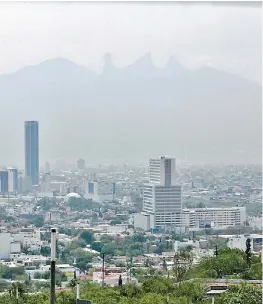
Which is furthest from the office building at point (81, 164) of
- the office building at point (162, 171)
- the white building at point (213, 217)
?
the white building at point (213, 217)

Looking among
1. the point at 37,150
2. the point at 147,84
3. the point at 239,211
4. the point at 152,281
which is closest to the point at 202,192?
the point at 239,211

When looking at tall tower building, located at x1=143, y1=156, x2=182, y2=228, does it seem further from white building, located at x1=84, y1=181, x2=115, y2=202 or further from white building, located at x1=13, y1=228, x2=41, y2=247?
white building, located at x1=13, y1=228, x2=41, y2=247

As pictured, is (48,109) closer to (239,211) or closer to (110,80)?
(110,80)

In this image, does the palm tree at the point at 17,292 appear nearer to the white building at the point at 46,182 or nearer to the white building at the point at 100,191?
the white building at the point at 46,182

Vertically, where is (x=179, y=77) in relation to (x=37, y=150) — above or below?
above

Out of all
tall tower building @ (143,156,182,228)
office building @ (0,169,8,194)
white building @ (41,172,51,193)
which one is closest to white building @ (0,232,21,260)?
office building @ (0,169,8,194)

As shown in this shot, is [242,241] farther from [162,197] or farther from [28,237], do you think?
[28,237]
